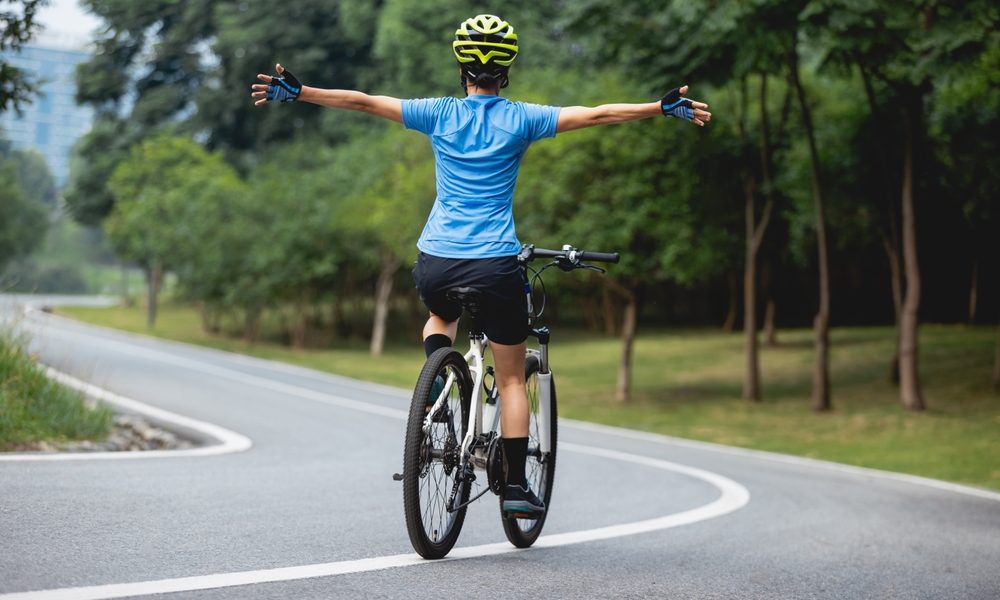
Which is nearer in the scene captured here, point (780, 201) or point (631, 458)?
point (631, 458)

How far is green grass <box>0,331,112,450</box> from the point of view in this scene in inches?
361

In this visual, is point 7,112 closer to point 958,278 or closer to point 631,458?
point 631,458

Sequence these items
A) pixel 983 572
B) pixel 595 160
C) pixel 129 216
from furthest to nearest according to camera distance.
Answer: pixel 129 216 → pixel 595 160 → pixel 983 572

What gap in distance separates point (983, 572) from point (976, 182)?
18832 mm

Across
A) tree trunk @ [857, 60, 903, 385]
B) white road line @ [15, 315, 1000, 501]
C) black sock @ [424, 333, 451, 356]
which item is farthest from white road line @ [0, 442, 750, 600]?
tree trunk @ [857, 60, 903, 385]

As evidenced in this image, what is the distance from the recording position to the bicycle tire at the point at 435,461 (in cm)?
498

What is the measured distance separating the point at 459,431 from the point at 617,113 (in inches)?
63.9

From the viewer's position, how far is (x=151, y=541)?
5020 millimetres

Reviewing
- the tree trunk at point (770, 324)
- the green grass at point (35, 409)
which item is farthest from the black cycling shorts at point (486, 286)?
the tree trunk at point (770, 324)

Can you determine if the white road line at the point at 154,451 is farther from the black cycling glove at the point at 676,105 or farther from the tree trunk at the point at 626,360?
the tree trunk at the point at 626,360

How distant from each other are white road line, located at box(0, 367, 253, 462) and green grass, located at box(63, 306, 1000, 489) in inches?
392

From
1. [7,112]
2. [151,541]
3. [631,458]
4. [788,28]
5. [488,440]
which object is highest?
[788,28]

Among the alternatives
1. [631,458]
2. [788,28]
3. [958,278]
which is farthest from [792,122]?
[631,458]

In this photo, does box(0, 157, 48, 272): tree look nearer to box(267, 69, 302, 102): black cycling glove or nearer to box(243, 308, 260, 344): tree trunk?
box(243, 308, 260, 344): tree trunk
